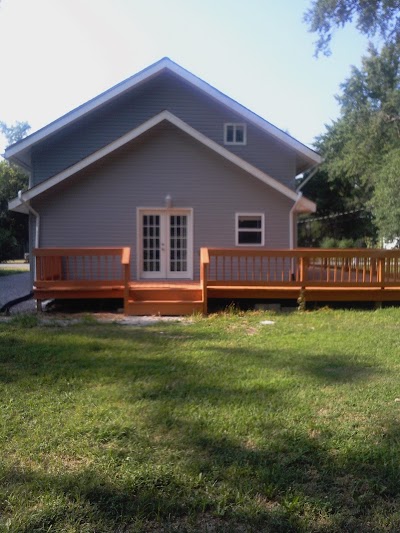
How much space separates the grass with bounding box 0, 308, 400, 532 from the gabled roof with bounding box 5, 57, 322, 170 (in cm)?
754

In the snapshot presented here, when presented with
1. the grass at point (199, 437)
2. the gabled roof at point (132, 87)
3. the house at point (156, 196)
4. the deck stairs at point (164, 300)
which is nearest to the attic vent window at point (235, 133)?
the gabled roof at point (132, 87)

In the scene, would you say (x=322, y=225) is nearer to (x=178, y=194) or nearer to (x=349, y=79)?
(x=349, y=79)

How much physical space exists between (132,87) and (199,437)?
37.4ft

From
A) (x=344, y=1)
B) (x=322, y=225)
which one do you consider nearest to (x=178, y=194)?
(x=344, y=1)

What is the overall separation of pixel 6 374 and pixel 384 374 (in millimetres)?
4045

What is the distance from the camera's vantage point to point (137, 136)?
468 inches

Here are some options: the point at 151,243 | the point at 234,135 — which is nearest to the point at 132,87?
the point at 234,135

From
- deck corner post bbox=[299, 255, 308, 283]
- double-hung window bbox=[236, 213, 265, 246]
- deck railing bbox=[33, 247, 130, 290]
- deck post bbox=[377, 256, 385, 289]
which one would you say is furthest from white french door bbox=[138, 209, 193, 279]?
deck post bbox=[377, 256, 385, 289]

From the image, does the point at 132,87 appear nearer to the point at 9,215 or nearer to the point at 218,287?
the point at 218,287

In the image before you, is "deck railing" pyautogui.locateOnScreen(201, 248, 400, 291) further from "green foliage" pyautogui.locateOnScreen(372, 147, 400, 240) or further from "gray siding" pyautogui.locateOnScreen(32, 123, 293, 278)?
"green foliage" pyautogui.locateOnScreen(372, 147, 400, 240)

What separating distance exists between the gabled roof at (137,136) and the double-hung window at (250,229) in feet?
3.15

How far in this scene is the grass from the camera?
9.35 ft

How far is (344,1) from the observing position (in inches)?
742

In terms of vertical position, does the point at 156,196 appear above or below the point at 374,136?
below
